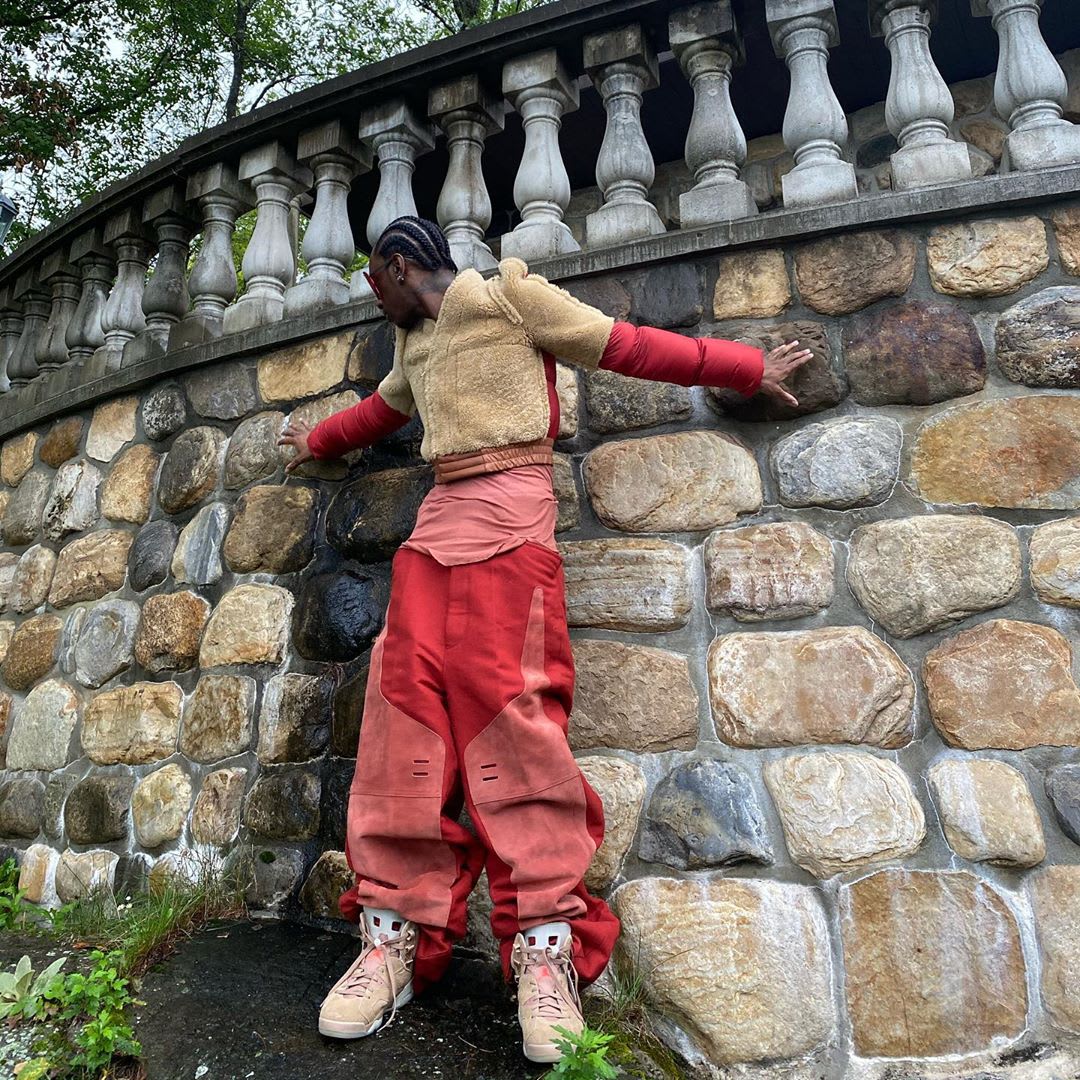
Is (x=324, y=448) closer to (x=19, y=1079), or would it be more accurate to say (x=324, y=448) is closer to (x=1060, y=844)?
(x=19, y=1079)

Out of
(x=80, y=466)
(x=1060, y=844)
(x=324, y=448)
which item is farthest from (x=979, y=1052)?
(x=80, y=466)

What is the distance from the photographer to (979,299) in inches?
85.3

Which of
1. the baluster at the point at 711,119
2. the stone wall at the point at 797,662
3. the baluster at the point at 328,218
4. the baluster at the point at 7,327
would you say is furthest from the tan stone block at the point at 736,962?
the baluster at the point at 7,327

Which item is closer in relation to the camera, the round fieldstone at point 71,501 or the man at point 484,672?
the man at point 484,672

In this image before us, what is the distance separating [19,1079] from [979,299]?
2.62m

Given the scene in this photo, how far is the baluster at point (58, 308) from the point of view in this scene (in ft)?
13.0

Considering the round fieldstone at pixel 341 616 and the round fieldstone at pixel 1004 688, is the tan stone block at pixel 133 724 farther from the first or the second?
the round fieldstone at pixel 1004 688

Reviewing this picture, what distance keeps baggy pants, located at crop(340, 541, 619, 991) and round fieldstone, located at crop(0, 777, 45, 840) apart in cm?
180

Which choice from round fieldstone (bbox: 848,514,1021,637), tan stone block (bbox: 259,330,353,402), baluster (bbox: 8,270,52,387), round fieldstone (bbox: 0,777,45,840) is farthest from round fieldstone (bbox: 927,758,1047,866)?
baluster (bbox: 8,270,52,387)

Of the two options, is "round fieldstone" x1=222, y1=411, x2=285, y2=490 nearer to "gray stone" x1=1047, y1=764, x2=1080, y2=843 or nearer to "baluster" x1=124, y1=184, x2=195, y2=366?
"baluster" x1=124, y1=184, x2=195, y2=366

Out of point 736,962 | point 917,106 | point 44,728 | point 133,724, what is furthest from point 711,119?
point 44,728

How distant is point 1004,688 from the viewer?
6.38 feet

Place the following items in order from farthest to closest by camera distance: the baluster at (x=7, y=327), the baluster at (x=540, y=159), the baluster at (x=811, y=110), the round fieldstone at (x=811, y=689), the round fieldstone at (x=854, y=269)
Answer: the baluster at (x=7, y=327) < the baluster at (x=540, y=159) < the baluster at (x=811, y=110) < the round fieldstone at (x=854, y=269) < the round fieldstone at (x=811, y=689)

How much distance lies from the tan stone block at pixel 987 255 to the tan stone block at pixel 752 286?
14.2 inches
